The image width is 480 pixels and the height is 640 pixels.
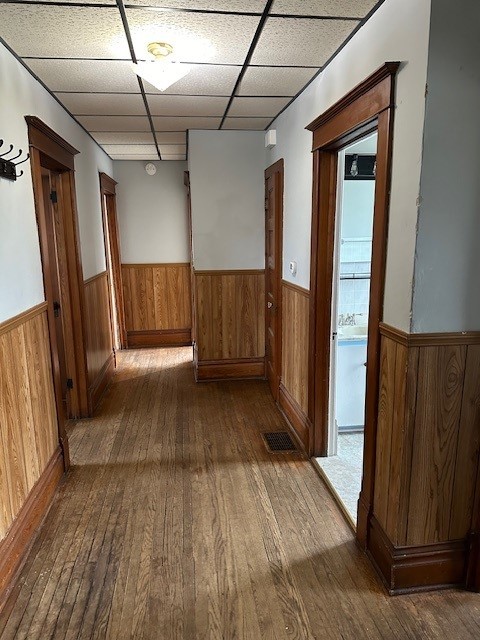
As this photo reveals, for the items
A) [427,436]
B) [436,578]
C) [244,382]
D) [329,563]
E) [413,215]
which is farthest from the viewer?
[244,382]

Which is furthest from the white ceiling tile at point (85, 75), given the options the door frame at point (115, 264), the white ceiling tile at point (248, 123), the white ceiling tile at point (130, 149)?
the door frame at point (115, 264)

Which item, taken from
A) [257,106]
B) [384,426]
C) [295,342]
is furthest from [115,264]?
[384,426]

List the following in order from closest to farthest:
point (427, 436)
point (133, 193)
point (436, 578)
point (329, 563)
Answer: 1. point (427, 436)
2. point (436, 578)
3. point (329, 563)
4. point (133, 193)

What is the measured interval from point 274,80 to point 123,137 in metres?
2.12

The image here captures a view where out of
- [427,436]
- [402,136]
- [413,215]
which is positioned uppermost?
[402,136]

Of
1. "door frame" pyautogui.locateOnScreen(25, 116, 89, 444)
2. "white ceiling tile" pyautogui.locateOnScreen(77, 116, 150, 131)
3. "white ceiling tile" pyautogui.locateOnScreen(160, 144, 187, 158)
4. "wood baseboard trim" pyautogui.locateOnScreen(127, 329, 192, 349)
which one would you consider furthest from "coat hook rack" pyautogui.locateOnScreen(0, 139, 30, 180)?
"wood baseboard trim" pyautogui.locateOnScreen(127, 329, 192, 349)

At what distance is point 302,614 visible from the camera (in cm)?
176

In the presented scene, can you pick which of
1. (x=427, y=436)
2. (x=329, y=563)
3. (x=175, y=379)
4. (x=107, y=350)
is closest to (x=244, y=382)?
(x=175, y=379)

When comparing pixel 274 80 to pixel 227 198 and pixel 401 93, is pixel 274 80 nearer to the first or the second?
pixel 401 93

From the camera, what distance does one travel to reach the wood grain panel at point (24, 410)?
77.8 inches

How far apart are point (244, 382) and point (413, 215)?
124 inches

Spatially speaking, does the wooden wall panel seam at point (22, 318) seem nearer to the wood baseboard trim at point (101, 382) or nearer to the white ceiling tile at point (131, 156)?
the wood baseboard trim at point (101, 382)

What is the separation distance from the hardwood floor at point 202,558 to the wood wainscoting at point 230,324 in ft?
4.10

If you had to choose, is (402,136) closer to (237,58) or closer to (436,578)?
(237,58)
